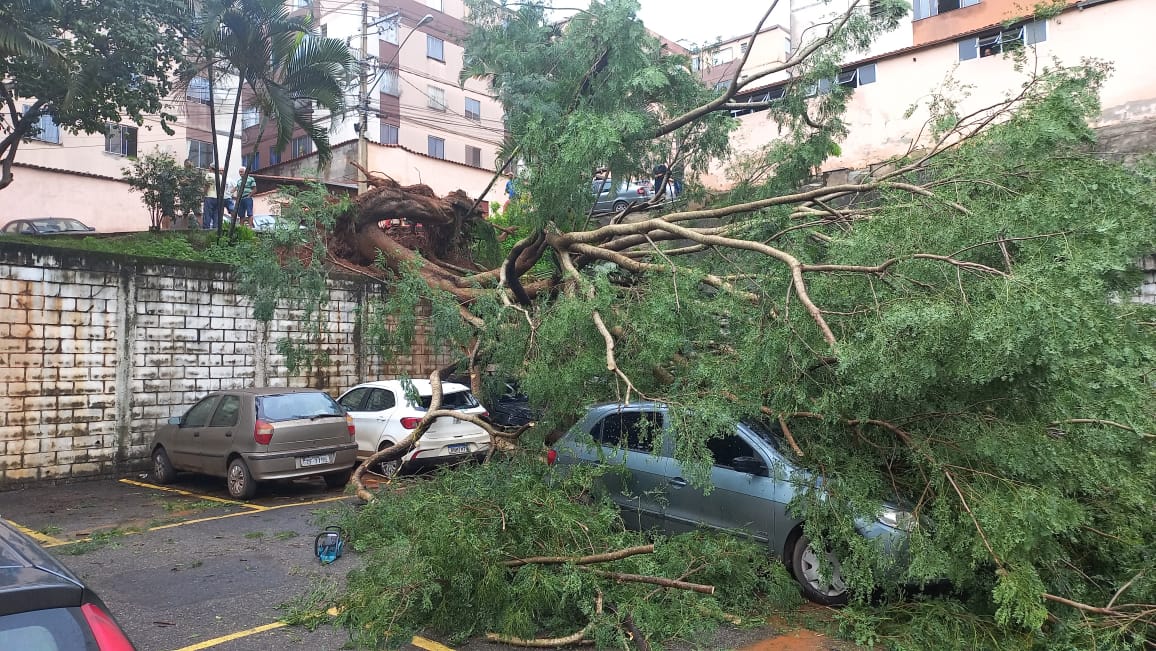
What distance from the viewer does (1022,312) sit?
172 inches

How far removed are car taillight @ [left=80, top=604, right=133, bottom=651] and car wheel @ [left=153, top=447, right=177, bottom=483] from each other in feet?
32.3

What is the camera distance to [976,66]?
1955 cm

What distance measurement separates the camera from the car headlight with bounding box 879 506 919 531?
16.7ft

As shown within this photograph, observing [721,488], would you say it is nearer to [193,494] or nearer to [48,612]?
[48,612]

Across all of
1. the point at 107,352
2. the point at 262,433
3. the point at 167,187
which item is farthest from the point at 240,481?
the point at 167,187

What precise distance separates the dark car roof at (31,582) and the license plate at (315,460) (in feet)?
25.1

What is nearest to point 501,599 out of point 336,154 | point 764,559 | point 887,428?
point 764,559

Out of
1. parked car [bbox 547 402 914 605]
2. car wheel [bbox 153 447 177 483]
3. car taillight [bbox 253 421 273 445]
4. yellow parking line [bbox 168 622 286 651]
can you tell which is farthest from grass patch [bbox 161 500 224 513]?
parked car [bbox 547 402 914 605]

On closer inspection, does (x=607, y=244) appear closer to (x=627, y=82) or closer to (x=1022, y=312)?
(x=627, y=82)

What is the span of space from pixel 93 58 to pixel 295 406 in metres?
6.99

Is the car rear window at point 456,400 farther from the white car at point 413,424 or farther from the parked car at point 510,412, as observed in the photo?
the parked car at point 510,412

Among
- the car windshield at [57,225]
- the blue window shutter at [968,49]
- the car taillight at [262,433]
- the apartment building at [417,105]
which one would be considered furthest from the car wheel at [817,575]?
the apartment building at [417,105]

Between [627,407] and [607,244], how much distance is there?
2.74m

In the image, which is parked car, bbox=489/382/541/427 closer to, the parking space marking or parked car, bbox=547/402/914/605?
parked car, bbox=547/402/914/605
